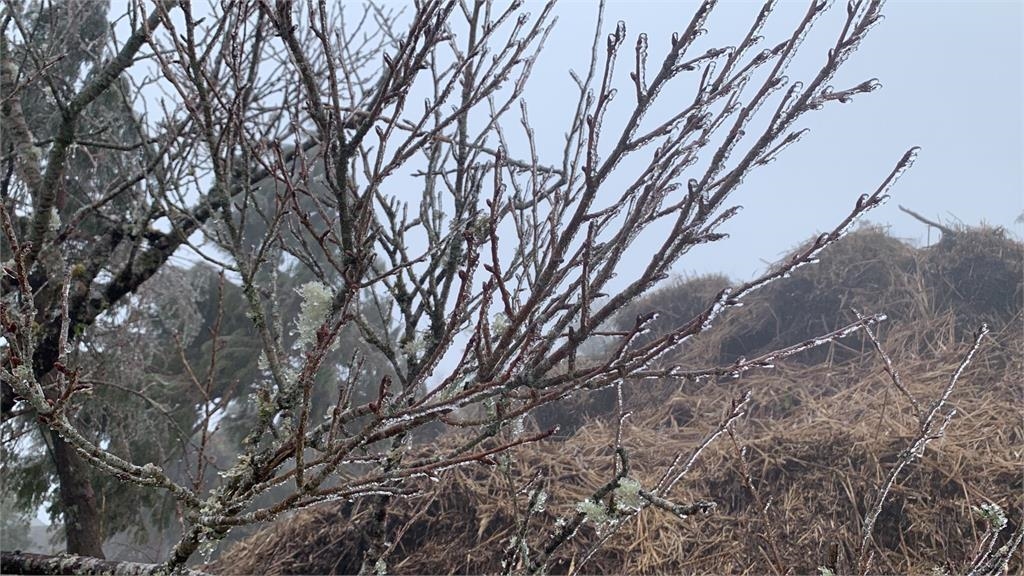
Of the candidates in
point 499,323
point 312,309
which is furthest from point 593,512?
point 312,309

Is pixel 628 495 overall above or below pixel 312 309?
below

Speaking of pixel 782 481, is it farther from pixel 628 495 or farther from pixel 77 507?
pixel 77 507

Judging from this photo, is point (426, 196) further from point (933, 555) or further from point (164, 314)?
point (164, 314)

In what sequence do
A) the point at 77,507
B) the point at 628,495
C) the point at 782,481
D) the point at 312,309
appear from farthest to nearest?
the point at 77,507, the point at 782,481, the point at 312,309, the point at 628,495

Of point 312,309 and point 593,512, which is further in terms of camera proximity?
point 312,309

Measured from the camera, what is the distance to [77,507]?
3141 mm

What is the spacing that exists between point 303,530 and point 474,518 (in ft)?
2.29

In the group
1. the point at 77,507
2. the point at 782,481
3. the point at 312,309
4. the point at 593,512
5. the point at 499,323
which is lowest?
the point at 782,481

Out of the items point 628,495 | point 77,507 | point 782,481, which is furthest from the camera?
point 77,507

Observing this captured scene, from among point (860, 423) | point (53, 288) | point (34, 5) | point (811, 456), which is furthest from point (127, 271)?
point (860, 423)

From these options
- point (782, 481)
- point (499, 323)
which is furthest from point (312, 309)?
point (782, 481)

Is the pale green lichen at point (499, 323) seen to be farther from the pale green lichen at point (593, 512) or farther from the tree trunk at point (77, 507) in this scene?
the tree trunk at point (77, 507)

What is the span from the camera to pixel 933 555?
208 cm

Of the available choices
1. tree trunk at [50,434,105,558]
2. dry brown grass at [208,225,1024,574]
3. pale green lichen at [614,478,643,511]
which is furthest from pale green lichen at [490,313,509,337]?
tree trunk at [50,434,105,558]
